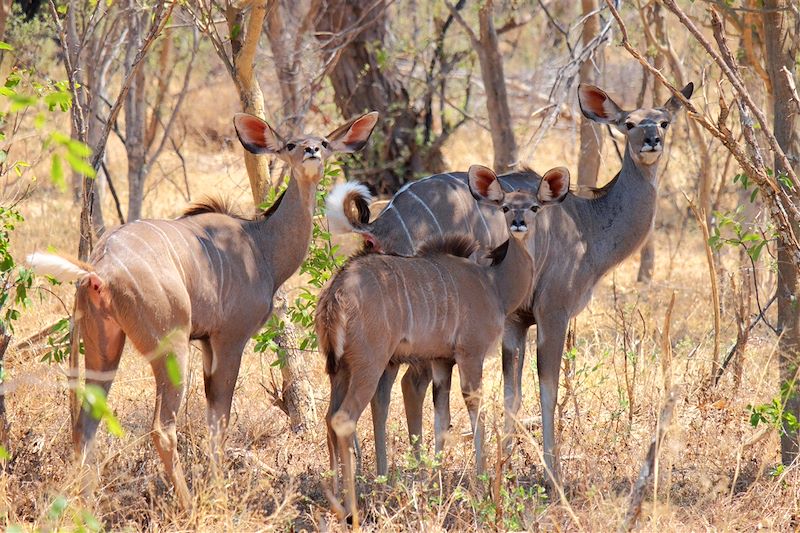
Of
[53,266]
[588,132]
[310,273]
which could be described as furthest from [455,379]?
[53,266]

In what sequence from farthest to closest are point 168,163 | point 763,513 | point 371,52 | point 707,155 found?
point 168,163, point 371,52, point 707,155, point 763,513

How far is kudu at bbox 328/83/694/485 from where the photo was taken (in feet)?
15.2

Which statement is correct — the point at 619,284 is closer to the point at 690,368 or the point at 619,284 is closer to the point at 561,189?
the point at 690,368

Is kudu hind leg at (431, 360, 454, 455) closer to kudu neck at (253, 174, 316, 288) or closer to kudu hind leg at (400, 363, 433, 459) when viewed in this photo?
kudu hind leg at (400, 363, 433, 459)

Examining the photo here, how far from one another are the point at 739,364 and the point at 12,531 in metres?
3.68

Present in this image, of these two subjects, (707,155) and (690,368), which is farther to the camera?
(707,155)

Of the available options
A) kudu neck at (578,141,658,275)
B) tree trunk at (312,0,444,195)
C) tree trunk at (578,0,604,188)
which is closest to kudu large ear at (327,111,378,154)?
kudu neck at (578,141,658,275)

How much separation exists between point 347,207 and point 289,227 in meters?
0.25

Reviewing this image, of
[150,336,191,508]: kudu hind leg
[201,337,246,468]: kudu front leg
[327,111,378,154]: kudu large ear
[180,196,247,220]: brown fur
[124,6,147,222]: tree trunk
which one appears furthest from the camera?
[124,6,147,222]: tree trunk

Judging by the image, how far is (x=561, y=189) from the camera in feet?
14.7

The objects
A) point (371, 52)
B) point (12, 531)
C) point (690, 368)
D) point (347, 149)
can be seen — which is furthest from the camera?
point (371, 52)

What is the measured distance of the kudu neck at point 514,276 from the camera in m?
4.48

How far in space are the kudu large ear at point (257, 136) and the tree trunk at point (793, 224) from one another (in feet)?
6.58

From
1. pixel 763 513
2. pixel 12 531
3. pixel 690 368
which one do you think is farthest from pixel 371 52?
pixel 12 531
